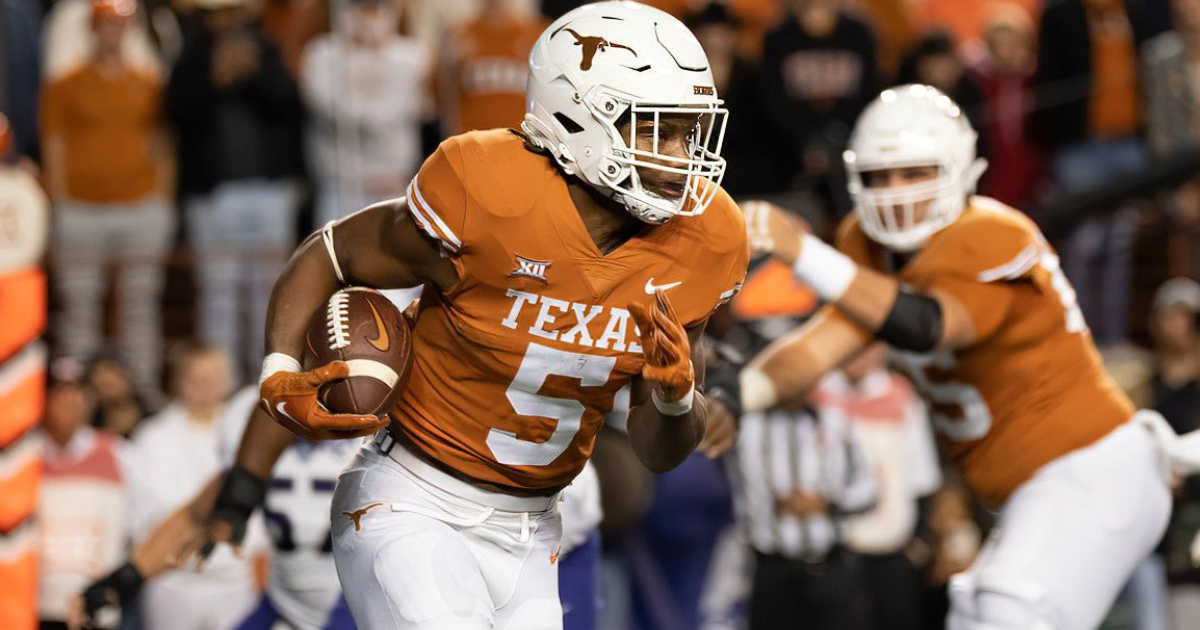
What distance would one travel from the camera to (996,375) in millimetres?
5090

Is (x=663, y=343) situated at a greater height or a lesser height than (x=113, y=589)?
greater

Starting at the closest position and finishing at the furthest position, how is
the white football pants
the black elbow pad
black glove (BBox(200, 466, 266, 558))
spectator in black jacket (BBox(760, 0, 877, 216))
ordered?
1. the white football pants
2. black glove (BBox(200, 466, 266, 558))
3. the black elbow pad
4. spectator in black jacket (BBox(760, 0, 877, 216))

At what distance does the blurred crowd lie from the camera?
24.8 feet

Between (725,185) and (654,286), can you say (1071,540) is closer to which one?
(654,286)

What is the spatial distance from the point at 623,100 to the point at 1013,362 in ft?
5.66

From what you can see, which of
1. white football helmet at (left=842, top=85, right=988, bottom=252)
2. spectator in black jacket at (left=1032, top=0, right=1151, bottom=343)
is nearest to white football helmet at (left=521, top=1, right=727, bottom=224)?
white football helmet at (left=842, top=85, right=988, bottom=252)

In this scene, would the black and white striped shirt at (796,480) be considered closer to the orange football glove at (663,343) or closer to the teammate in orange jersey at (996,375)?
the teammate in orange jersey at (996,375)

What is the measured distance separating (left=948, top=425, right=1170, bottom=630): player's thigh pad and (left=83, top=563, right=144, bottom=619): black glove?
2186 mm

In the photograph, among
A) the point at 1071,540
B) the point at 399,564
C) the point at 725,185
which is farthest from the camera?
the point at 725,185

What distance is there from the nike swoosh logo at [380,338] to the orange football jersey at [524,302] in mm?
174

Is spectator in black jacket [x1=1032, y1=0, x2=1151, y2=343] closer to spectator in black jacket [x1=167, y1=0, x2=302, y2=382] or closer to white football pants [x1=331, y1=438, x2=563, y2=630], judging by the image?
spectator in black jacket [x1=167, y1=0, x2=302, y2=382]

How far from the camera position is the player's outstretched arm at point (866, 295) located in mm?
4953

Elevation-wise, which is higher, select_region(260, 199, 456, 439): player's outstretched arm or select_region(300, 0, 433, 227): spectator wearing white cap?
select_region(260, 199, 456, 439): player's outstretched arm

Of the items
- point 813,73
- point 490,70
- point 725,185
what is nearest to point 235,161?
point 490,70
